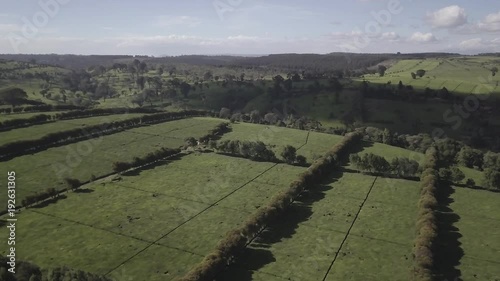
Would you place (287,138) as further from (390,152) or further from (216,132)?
(390,152)

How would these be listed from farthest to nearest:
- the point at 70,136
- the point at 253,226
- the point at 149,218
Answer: the point at 70,136 → the point at 149,218 → the point at 253,226

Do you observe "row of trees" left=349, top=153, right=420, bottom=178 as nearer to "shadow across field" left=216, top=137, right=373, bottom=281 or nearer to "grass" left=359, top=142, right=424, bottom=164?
"shadow across field" left=216, top=137, right=373, bottom=281

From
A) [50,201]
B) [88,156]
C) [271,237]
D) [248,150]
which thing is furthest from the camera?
[248,150]

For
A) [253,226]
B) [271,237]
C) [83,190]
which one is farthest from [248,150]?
[271,237]

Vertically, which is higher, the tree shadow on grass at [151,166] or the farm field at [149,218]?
the tree shadow on grass at [151,166]

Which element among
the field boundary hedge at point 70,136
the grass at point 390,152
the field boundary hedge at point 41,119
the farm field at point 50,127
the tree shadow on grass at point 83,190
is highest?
the field boundary hedge at point 41,119

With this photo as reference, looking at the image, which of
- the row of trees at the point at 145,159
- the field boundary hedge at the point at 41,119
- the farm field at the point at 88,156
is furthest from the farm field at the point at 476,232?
the field boundary hedge at the point at 41,119

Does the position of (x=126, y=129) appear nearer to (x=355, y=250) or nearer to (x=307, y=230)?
(x=307, y=230)

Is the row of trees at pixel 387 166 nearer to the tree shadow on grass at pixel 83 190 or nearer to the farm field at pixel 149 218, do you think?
the farm field at pixel 149 218
